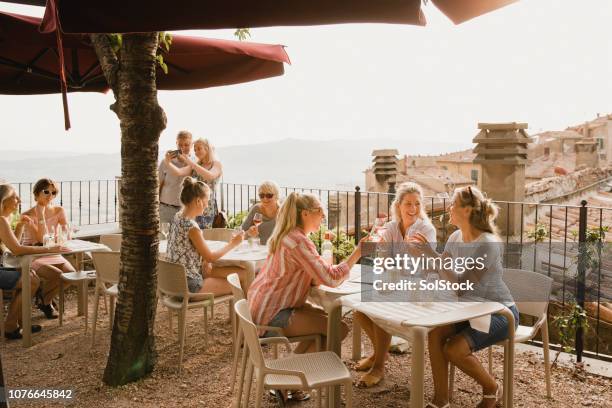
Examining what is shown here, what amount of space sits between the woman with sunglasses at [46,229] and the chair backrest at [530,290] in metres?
3.84

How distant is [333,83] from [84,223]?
29.3 m

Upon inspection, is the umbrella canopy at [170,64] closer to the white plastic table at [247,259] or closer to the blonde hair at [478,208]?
the white plastic table at [247,259]

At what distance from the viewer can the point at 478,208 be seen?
3.36 m

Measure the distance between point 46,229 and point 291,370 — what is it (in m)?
3.51

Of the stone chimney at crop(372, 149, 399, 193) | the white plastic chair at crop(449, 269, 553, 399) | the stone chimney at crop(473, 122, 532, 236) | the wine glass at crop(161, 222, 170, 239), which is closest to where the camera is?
the white plastic chair at crop(449, 269, 553, 399)

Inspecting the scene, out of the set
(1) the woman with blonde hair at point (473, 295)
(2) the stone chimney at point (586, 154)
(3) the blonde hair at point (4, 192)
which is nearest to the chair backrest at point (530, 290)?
(1) the woman with blonde hair at point (473, 295)

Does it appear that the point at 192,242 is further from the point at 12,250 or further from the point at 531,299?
the point at 531,299

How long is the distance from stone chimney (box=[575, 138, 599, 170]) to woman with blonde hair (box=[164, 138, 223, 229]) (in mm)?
26638

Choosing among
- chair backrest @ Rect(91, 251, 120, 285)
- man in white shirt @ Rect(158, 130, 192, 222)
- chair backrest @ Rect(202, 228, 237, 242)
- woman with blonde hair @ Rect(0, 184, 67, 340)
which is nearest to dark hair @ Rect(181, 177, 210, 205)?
chair backrest @ Rect(91, 251, 120, 285)

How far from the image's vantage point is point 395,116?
3322cm

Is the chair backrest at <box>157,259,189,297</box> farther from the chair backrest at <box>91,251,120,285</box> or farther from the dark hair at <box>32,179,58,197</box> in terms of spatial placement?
the dark hair at <box>32,179,58,197</box>

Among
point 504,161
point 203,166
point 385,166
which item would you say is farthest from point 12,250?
point 504,161

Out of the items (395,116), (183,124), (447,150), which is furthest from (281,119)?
(183,124)

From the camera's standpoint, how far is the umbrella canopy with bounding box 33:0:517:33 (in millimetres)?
2213
